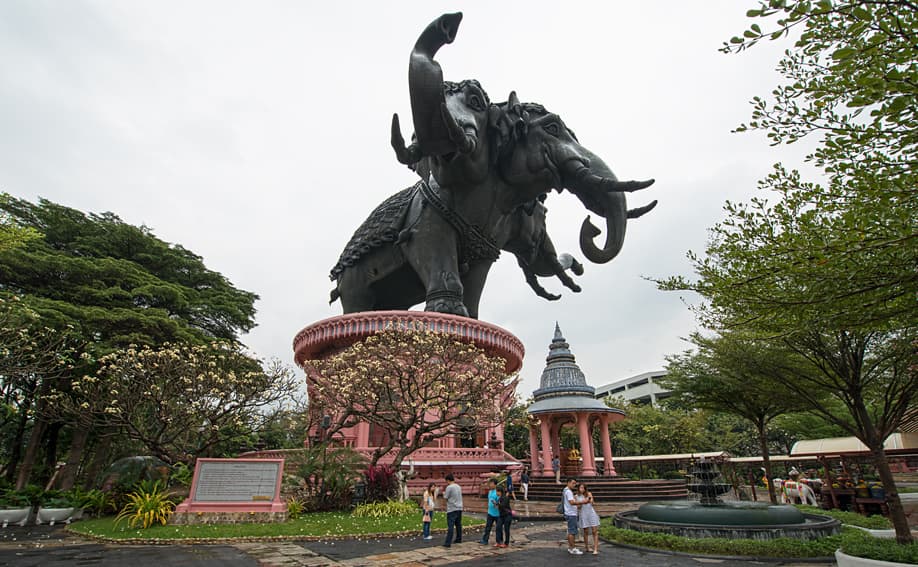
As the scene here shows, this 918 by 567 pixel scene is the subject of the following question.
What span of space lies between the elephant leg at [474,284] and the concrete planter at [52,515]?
13.2 m

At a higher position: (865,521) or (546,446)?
(546,446)

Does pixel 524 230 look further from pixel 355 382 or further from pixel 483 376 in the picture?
pixel 355 382

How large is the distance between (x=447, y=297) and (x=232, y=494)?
8774 mm

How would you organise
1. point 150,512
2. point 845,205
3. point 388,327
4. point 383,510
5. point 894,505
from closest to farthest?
point 845,205 < point 894,505 < point 150,512 < point 383,510 < point 388,327

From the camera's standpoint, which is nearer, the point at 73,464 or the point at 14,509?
the point at 14,509

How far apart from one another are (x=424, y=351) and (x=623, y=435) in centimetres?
3215

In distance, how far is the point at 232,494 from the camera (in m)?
10.2

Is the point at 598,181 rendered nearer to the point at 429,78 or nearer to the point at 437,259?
the point at 437,259

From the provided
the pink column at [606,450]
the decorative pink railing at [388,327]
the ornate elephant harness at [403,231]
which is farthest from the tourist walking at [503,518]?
the pink column at [606,450]

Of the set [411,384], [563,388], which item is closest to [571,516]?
[411,384]

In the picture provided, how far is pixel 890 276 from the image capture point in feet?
17.9

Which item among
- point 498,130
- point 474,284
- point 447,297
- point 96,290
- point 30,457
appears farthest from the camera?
point 474,284

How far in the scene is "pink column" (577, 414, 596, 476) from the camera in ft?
69.7

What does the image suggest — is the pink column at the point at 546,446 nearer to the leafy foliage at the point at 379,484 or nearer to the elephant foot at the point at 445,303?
the elephant foot at the point at 445,303
